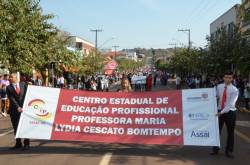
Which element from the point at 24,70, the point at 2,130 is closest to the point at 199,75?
the point at 24,70

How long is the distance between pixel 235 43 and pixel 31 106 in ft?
93.2

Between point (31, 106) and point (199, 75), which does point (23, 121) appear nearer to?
point (31, 106)

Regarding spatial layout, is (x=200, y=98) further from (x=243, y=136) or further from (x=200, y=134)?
(x=243, y=136)

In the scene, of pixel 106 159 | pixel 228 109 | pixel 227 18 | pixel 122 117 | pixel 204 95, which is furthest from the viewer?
pixel 227 18

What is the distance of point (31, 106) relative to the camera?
39.1ft

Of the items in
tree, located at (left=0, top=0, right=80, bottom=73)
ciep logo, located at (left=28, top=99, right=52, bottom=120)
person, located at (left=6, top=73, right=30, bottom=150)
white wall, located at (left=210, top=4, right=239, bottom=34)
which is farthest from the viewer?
white wall, located at (left=210, top=4, right=239, bottom=34)

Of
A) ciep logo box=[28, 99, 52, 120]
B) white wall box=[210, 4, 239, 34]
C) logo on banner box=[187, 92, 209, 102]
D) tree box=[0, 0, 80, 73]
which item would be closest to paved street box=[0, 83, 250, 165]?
ciep logo box=[28, 99, 52, 120]

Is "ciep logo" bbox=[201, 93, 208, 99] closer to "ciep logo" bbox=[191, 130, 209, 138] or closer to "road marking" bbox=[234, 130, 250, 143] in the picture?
"ciep logo" bbox=[191, 130, 209, 138]

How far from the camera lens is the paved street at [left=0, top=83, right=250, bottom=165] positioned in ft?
34.3

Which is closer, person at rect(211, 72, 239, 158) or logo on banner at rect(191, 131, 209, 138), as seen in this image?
person at rect(211, 72, 239, 158)

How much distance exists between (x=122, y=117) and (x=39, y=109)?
177 centimetres

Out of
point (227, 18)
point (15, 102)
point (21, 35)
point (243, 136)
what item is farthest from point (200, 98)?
point (227, 18)

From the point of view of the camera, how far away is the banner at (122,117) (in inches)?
448

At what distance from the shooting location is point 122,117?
1179 cm
